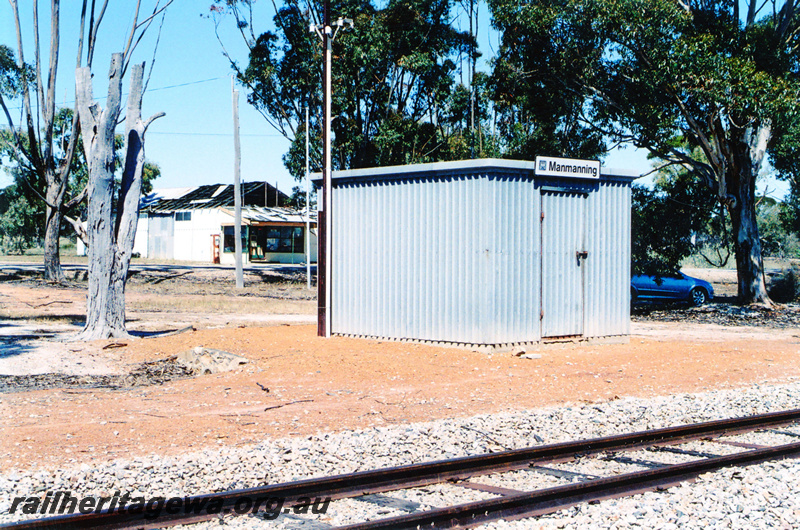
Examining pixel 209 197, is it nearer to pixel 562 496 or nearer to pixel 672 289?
pixel 672 289

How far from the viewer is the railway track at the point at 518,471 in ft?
16.8

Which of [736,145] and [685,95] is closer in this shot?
[685,95]

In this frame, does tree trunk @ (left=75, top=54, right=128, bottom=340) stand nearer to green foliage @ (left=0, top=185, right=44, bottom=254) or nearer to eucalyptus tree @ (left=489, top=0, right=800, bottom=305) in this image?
eucalyptus tree @ (left=489, top=0, right=800, bottom=305)

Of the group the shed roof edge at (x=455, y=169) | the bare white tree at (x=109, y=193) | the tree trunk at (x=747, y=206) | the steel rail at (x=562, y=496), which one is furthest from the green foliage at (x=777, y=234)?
the steel rail at (x=562, y=496)

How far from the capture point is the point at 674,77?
21531mm

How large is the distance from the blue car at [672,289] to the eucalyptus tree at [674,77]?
1410mm

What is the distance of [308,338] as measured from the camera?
15.1 meters

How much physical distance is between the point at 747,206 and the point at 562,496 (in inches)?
875

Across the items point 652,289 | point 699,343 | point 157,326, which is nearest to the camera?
point 699,343

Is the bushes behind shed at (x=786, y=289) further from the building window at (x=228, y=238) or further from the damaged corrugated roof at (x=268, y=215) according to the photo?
the building window at (x=228, y=238)

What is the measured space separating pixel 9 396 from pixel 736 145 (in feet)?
73.9

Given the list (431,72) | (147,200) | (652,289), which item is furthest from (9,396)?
(147,200)

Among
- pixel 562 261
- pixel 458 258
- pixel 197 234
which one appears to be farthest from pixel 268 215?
pixel 458 258

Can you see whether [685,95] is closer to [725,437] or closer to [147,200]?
[725,437]
